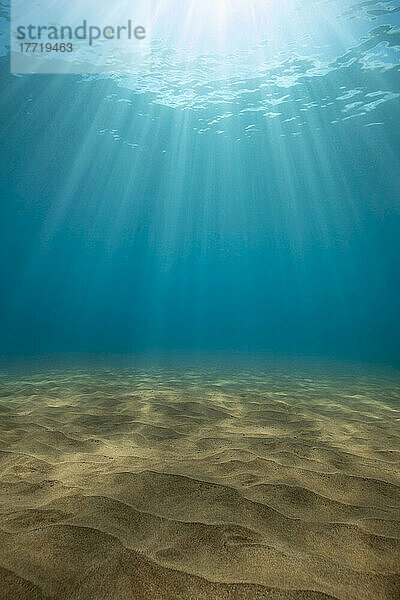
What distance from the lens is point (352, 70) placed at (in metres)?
18.0

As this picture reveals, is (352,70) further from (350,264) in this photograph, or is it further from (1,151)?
(350,264)

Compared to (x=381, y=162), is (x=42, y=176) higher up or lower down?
higher up

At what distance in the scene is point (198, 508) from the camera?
2314 mm

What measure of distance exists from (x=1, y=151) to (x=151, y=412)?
31.7m

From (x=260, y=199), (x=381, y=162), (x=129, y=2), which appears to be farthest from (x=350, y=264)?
(x=129, y=2)

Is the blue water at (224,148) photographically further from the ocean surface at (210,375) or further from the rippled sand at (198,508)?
the rippled sand at (198,508)

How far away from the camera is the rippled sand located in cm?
164

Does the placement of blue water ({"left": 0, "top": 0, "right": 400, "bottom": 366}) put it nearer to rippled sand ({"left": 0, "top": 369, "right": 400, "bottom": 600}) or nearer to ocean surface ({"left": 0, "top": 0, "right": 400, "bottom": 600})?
ocean surface ({"left": 0, "top": 0, "right": 400, "bottom": 600})

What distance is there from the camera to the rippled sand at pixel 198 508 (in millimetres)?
1639

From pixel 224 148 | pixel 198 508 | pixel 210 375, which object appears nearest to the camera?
pixel 198 508

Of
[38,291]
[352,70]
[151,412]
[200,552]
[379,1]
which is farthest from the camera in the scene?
[38,291]

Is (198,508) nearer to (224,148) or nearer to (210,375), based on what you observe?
(210,375)

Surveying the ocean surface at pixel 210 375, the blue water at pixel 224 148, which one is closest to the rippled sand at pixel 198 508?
the ocean surface at pixel 210 375

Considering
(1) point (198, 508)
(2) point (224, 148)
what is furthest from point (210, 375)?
(2) point (224, 148)
